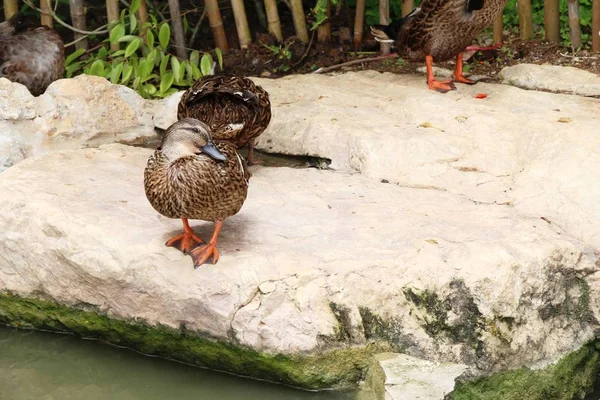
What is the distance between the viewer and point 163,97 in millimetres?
6910

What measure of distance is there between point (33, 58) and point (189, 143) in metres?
2.73

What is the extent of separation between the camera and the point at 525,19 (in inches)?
286

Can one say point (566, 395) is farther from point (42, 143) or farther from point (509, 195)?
point (42, 143)

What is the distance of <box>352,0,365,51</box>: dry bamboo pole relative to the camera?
7.42 metres

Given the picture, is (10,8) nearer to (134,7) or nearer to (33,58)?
(33,58)

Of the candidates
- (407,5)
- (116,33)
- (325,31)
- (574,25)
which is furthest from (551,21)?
(116,33)

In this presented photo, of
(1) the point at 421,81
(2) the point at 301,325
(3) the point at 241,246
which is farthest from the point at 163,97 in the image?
(2) the point at 301,325

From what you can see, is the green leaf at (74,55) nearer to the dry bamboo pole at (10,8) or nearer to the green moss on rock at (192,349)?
the dry bamboo pole at (10,8)

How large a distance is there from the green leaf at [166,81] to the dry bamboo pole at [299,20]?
1173 mm

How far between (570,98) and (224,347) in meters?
3.08

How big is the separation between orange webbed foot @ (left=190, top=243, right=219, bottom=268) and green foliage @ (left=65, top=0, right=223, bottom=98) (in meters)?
2.61

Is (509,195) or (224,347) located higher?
(509,195)

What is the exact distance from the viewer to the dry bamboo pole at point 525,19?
23.7ft

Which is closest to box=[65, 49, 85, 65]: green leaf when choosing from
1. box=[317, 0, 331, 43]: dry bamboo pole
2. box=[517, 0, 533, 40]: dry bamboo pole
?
box=[317, 0, 331, 43]: dry bamboo pole
